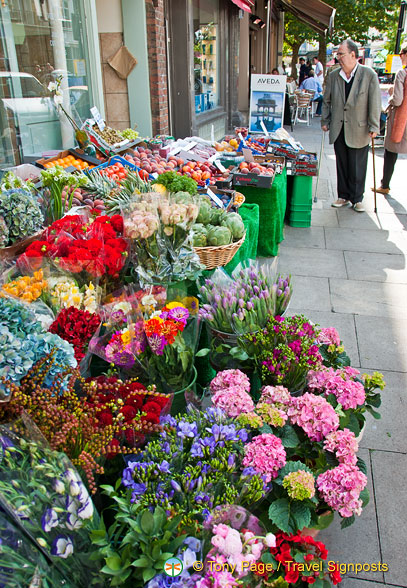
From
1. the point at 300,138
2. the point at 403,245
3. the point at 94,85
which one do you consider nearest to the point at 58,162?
the point at 94,85

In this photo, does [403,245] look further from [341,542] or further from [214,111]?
[214,111]

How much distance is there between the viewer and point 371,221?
686 centimetres

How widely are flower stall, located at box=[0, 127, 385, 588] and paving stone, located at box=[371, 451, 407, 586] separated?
0.44 meters

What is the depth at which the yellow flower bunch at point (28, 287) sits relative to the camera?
6.27ft

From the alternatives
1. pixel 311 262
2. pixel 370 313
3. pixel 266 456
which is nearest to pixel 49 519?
pixel 266 456

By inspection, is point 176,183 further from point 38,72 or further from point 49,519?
point 49,519

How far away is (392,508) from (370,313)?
7.32 feet

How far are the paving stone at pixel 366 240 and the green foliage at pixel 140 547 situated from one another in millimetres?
5177

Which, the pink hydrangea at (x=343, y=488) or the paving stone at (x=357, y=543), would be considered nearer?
the pink hydrangea at (x=343, y=488)

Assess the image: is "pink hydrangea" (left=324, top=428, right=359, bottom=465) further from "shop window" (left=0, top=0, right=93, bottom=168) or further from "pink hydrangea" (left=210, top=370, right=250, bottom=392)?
"shop window" (left=0, top=0, right=93, bottom=168)

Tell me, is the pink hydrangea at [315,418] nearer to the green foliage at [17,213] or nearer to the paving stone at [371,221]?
the green foliage at [17,213]

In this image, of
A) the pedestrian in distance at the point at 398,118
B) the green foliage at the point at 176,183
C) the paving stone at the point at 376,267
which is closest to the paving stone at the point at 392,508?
the green foliage at the point at 176,183

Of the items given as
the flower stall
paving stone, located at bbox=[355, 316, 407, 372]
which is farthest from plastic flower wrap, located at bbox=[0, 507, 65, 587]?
paving stone, located at bbox=[355, 316, 407, 372]

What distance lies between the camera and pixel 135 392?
154 centimetres
